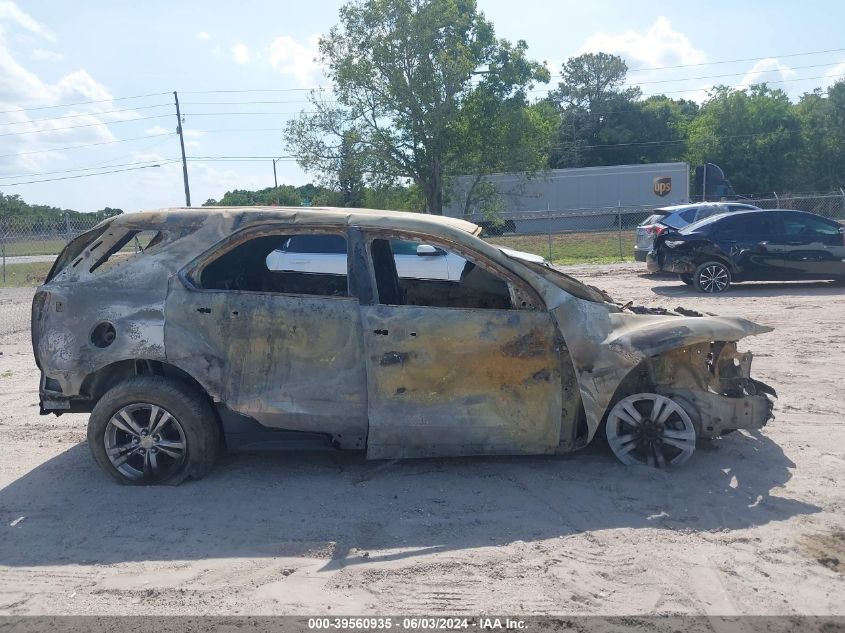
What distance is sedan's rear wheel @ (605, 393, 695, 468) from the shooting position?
15.8 feet

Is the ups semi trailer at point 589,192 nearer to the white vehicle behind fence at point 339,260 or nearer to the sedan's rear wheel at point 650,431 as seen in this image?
the white vehicle behind fence at point 339,260

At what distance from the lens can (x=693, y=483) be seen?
15.2 ft

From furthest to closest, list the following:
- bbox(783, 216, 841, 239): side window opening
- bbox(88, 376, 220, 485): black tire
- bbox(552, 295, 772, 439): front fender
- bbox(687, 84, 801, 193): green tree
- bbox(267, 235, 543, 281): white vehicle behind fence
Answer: bbox(687, 84, 801, 193): green tree → bbox(783, 216, 841, 239): side window opening → bbox(267, 235, 543, 281): white vehicle behind fence → bbox(88, 376, 220, 485): black tire → bbox(552, 295, 772, 439): front fender

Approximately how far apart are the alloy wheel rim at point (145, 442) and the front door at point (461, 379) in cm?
134

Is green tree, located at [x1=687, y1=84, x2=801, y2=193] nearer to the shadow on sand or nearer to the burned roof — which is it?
the shadow on sand

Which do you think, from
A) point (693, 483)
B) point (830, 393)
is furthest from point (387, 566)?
point (830, 393)

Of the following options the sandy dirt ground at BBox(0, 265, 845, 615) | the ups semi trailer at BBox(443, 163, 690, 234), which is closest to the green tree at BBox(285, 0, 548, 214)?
the ups semi trailer at BBox(443, 163, 690, 234)

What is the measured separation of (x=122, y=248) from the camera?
5.36 metres

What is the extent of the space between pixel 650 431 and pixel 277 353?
2.52m

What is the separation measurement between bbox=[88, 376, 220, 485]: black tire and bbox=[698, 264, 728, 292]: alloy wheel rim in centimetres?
1120

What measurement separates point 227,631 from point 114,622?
0.54 metres

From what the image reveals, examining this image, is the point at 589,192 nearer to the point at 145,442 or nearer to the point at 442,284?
the point at 442,284

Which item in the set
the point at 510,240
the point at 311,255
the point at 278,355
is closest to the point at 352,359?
the point at 278,355

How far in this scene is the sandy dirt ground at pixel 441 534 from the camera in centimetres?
344
